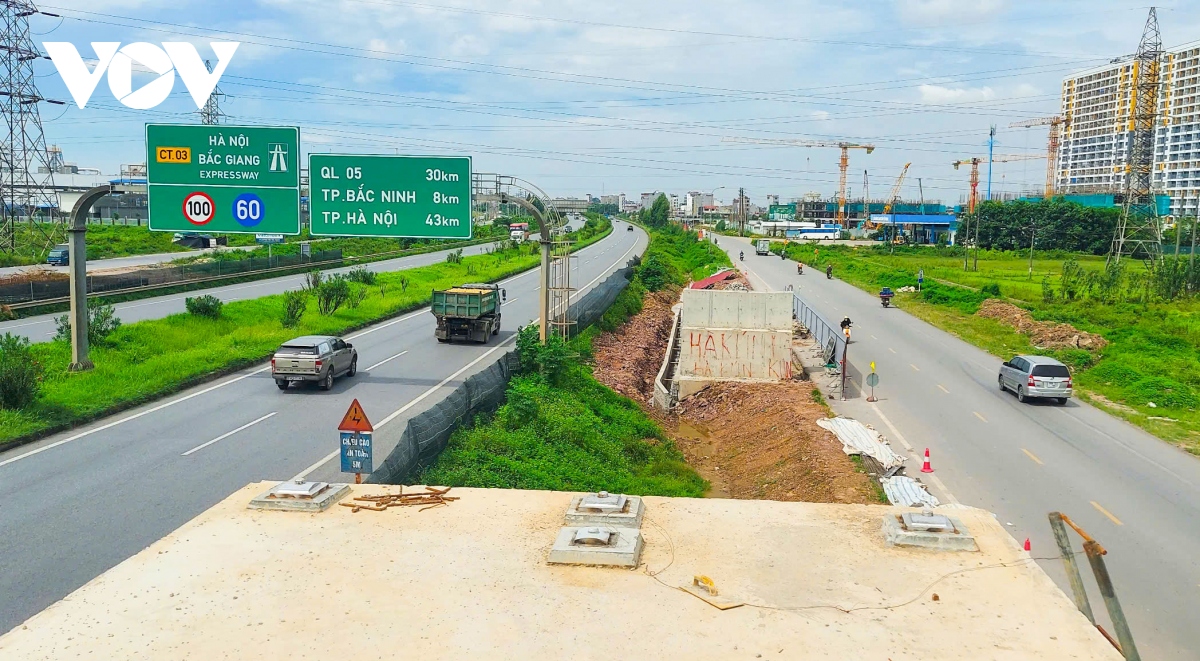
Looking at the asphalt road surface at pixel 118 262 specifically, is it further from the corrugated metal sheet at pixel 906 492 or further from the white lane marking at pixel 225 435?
the corrugated metal sheet at pixel 906 492

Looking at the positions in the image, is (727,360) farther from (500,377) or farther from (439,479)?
(439,479)

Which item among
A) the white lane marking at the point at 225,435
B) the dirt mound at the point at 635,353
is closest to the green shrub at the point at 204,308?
the dirt mound at the point at 635,353

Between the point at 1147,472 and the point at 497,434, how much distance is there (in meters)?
15.7

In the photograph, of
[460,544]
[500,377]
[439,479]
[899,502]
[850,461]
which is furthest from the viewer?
[500,377]

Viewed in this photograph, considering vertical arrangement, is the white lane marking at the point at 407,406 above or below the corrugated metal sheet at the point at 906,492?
A: above

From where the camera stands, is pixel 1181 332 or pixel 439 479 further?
pixel 1181 332

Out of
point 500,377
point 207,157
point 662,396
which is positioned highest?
point 207,157

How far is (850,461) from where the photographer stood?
22.3 meters

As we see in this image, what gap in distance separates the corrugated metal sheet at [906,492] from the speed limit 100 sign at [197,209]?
19088 mm

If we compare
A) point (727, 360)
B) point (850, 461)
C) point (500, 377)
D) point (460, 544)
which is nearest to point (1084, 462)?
point (850, 461)

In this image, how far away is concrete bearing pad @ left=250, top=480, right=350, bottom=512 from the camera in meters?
13.3

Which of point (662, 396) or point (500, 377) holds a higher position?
point (500, 377)

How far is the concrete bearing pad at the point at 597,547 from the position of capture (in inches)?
445

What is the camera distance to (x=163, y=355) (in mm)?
30375
